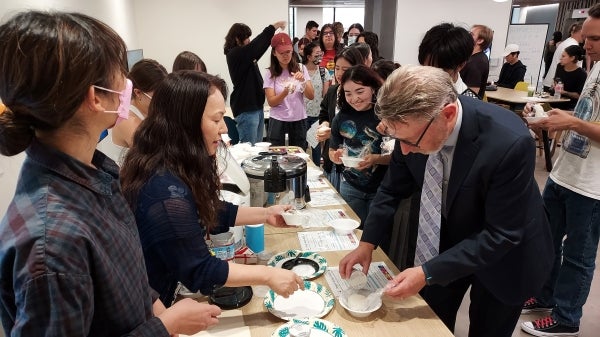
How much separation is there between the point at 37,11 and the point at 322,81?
388 centimetres

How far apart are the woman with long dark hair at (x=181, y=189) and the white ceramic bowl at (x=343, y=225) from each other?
1.69 ft

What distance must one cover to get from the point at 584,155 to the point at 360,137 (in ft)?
3.52

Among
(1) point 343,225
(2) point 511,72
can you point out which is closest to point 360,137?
(1) point 343,225

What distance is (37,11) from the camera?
1.95 feet

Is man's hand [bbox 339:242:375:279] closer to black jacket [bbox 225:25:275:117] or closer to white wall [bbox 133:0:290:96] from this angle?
black jacket [bbox 225:25:275:117]

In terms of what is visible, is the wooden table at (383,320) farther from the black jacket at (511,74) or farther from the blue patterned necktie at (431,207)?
the black jacket at (511,74)

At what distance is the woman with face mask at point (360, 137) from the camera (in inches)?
76.7

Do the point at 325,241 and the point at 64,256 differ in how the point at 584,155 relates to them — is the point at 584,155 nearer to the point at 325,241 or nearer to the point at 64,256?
the point at 325,241

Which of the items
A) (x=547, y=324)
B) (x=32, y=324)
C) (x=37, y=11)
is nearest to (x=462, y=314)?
(x=547, y=324)

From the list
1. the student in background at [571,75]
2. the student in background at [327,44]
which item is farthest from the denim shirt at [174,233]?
the student in background at [571,75]

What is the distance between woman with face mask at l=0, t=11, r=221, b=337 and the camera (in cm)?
56

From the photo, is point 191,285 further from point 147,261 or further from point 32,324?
point 32,324

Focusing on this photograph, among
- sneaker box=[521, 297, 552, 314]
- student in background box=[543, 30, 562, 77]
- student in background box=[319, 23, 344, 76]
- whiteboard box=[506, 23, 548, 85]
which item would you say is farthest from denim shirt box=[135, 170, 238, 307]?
whiteboard box=[506, 23, 548, 85]

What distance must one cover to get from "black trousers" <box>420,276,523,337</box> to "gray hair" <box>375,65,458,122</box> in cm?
75
